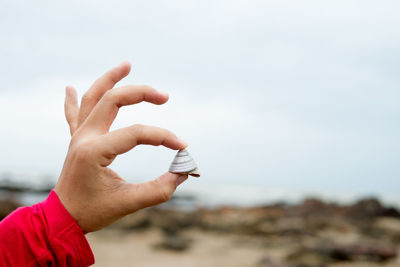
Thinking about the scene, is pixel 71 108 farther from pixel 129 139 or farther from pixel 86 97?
pixel 129 139

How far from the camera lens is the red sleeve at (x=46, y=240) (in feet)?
5.40

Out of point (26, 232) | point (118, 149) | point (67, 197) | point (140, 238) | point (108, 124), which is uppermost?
point (108, 124)

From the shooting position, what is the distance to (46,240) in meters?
1.67

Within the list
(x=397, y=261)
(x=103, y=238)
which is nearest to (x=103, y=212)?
(x=397, y=261)

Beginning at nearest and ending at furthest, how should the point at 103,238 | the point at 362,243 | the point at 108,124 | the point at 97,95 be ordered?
1. the point at 108,124
2. the point at 97,95
3. the point at 362,243
4. the point at 103,238

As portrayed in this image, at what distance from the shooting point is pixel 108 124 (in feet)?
5.71

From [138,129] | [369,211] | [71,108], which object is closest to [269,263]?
[71,108]

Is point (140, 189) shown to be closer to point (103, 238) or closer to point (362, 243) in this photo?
point (362, 243)

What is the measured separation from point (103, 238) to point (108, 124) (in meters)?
7.54

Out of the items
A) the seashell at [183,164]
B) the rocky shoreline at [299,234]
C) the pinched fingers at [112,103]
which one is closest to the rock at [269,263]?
the rocky shoreline at [299,234]

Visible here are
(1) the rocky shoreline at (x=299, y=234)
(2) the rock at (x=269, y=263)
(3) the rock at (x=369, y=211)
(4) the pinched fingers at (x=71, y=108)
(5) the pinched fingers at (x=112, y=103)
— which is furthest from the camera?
(3) the rock at (x=369, y=211)

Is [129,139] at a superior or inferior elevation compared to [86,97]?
inferior

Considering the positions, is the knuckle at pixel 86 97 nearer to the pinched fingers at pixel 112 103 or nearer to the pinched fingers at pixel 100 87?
the pinched fingers at pixel 100 87

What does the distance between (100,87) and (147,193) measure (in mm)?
701
